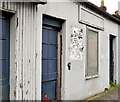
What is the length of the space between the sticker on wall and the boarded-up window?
0.61m

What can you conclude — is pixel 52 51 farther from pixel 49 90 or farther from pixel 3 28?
pixel 3 28

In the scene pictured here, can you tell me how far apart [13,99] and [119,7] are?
9.27 m

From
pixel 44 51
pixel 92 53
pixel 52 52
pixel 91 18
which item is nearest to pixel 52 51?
pixel 52 52

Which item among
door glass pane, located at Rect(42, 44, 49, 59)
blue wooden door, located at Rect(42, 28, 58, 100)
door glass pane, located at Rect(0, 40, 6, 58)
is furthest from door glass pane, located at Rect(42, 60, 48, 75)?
door glass pane, located at Rect(0, 40, 6, 58)

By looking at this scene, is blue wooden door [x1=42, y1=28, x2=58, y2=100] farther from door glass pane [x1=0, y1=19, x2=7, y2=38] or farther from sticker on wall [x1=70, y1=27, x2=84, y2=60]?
door glass pane [x1=0, y1=19, x2=7, y2=38]

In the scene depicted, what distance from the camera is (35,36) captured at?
3.48m

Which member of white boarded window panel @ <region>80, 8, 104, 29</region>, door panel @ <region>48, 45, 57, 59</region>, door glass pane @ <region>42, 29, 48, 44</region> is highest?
white boarded window panel @ <region>80, 8, 104, 29</region>

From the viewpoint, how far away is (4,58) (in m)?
3.10

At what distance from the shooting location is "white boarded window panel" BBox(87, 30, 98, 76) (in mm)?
5670

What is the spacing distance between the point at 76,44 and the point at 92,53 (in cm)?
123

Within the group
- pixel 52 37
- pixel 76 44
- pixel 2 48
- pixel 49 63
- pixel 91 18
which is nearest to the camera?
pixel 2 48

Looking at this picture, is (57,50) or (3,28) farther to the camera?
(57,50)

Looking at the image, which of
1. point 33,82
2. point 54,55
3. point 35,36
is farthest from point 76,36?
point 33,82

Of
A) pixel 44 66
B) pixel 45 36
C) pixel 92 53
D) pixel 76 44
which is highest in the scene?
pixel 45 36
